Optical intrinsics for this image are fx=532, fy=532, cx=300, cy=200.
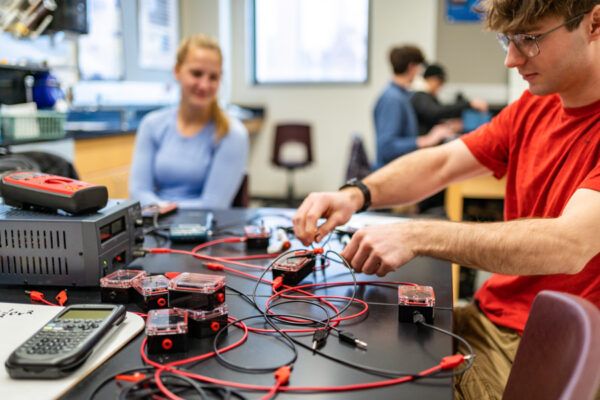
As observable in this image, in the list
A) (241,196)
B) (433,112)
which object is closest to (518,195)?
(241,196)

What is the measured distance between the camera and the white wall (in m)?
5.42

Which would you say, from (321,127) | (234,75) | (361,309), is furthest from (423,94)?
(361,309)

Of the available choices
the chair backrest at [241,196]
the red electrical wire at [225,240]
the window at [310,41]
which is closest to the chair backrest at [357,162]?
the chair backrest at [241,196]

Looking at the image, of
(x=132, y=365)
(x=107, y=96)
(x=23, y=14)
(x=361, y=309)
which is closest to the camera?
(x=132, y=365)

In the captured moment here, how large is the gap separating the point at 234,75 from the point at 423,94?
239 cm

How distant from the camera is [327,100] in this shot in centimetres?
568

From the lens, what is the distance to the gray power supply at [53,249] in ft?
3.39

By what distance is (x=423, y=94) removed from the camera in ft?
→ 14.0

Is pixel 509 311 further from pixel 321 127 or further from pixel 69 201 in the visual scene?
pixel 321 127

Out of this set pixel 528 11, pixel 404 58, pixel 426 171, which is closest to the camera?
pixel 528 11

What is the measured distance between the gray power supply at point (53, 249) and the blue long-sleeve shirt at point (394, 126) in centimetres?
284

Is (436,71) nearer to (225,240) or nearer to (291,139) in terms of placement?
(291,139)

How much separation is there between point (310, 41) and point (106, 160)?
10.6 feet

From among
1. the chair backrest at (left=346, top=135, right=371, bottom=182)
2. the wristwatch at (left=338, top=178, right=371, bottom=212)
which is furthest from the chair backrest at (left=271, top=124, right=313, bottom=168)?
the wristwatch at (left=338, top=178, right=371, bottom=212)
